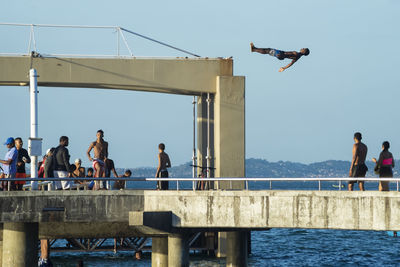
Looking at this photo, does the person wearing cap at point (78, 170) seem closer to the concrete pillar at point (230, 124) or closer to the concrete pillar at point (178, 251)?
the concrete pillar at point (178, 251)

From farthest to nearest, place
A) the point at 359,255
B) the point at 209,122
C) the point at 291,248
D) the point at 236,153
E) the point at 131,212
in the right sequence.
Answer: the point at 291,248
the point at 359,255
the point at 209,122
the point at 236,153
the point at 131,212

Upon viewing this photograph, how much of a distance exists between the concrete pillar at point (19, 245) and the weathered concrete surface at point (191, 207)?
0.55 meters

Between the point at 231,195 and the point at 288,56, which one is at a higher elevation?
the point at 288,56

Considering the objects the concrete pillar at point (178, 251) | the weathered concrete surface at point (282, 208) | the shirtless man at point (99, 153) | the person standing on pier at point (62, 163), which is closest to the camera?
the weathered concrete surface at point (282, 208)

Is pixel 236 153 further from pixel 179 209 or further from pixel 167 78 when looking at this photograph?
pixel 179 209

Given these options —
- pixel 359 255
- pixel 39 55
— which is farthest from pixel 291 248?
pixel 39 55

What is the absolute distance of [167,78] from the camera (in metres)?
32.2

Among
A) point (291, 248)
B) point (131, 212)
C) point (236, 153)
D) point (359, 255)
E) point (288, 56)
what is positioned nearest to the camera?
point (131, 212)

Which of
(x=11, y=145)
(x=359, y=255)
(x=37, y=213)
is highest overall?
(x=11, y=145)

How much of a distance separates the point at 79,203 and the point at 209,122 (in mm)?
12289

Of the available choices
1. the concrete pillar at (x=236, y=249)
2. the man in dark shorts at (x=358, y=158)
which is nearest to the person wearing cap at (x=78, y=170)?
the concrete pillar at (x=236, y=249)

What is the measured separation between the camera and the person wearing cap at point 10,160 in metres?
22.5

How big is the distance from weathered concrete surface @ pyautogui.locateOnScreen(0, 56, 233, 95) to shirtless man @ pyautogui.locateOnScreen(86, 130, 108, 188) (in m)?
8.49

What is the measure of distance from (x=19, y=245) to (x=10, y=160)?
240 cm
